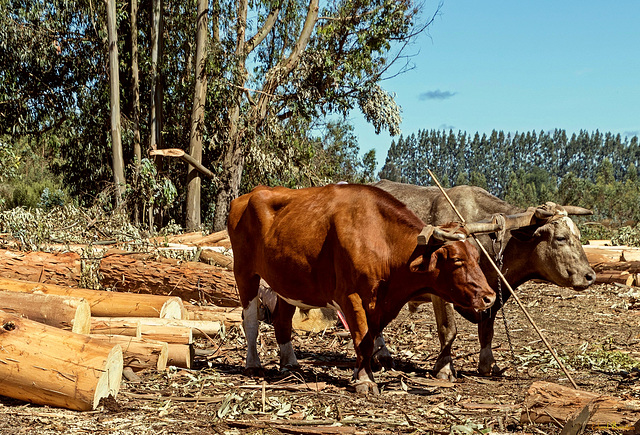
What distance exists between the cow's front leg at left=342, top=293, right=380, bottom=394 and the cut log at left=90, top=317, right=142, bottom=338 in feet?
8.65

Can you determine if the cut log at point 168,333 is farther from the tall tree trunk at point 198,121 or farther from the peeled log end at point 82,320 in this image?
the tall tree trunk at point 198,121

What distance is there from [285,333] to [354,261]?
1.70m

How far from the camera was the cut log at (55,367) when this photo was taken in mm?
5637

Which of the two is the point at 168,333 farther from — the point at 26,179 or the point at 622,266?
the point at 26,179

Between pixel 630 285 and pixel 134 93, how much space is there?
1633 cm

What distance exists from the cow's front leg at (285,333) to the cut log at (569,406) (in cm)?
305

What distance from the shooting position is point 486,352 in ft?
24.8

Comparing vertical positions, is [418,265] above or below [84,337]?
above

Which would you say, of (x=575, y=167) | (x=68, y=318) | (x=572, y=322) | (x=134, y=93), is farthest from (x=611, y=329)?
(x=575, y=167)

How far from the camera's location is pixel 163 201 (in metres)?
20.8

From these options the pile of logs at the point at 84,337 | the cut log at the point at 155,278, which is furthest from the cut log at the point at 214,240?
the pile of logs at the point at 84,337

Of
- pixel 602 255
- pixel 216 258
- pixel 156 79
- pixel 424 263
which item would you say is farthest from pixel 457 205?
pixel 156 79

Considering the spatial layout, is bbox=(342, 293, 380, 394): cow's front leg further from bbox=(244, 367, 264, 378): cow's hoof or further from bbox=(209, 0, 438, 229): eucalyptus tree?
bbox=(209, 0, 438, 229): eucalyptus tree

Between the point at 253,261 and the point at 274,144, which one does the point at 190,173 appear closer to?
the point at 274,144
